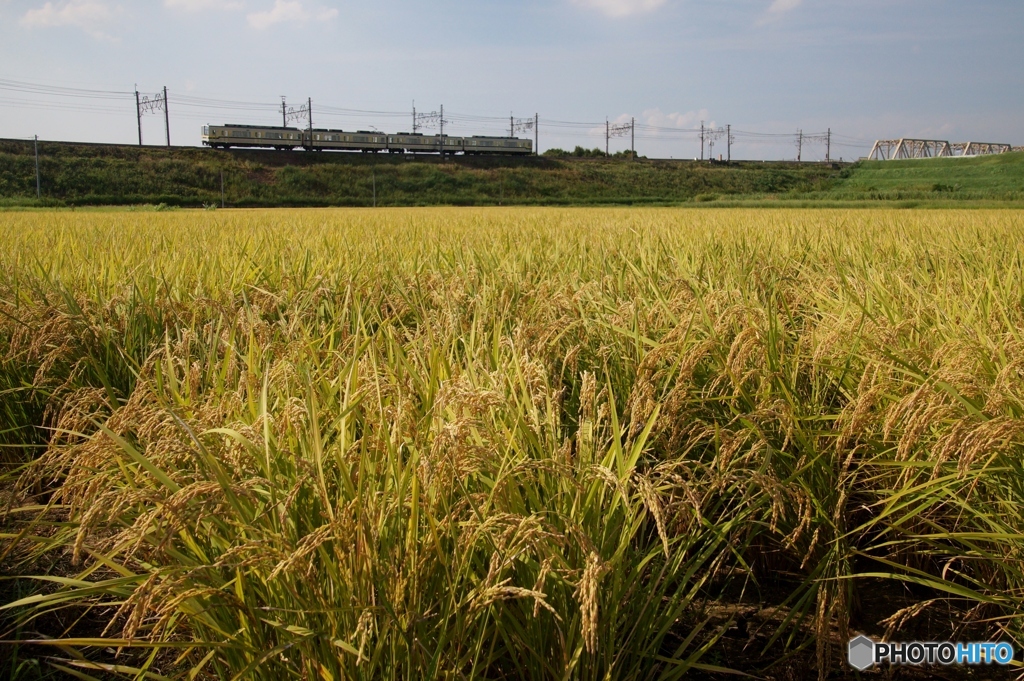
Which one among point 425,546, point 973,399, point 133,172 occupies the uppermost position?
point 133,172

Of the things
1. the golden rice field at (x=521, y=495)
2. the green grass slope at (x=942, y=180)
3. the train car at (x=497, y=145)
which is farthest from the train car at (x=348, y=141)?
the golden rice field at (x=521, y=495)

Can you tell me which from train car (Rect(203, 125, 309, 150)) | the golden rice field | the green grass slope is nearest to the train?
train car (Rect(203, 125, 309, 150))

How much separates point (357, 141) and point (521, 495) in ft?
169

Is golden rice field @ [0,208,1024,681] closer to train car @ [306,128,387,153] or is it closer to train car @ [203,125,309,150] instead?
train car @ [203,125,309,150]

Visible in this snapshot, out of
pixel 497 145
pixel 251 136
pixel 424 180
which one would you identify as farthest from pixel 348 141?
pixel 497 145

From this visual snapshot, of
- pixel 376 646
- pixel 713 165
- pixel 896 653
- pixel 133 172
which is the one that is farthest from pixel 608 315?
pixel 713 165

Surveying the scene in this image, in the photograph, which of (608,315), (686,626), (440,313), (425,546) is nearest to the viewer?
(425,546)

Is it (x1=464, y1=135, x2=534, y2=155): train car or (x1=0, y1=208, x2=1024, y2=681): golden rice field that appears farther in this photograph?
(x1=464, y1=135, x2=534, y2=155): train car

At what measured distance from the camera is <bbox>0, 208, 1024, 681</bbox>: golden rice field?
1146mm

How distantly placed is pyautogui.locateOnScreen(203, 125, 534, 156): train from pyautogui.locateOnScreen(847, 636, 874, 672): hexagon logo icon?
163 feet

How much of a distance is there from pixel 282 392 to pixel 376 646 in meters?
0.85

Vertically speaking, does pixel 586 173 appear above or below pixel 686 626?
above

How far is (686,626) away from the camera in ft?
5.53

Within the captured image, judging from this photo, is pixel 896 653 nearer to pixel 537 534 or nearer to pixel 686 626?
pixel 686 626
